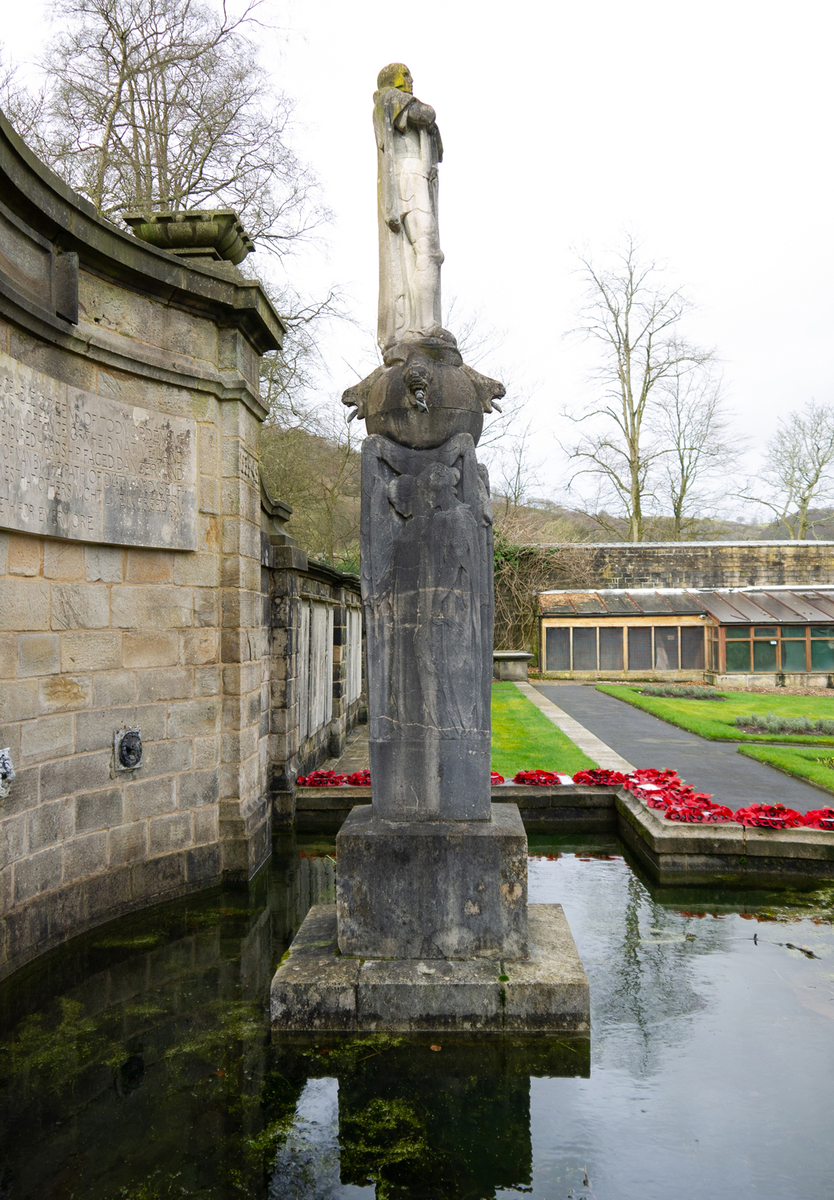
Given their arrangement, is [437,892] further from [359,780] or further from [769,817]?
[359,780]

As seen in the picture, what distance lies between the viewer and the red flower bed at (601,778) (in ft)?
23.3

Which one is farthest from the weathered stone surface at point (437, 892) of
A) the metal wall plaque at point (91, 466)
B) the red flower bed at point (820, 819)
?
the red flower bed at point (820, 819)

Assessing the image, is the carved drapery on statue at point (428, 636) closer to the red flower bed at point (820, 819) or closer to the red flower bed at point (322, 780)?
the red flower bed at point (820, 819)

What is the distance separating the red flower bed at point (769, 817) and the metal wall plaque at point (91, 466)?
446cm

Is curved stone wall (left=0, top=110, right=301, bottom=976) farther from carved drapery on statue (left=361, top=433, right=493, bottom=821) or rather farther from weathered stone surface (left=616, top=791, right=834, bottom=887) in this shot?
weathered stone surface (left=616, top=791, right=834, bottom=887)

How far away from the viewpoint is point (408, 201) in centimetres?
537

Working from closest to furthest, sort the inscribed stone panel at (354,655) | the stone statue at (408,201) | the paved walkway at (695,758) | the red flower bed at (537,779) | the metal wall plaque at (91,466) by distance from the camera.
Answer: the metal wall plaque at (91,466) → the stone statue at (408,201) → the red flower bed at (537,779) → the paved walkway at (695,758) → the inscribed stone panel at (354,655)

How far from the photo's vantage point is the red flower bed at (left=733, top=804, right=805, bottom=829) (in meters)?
5.62

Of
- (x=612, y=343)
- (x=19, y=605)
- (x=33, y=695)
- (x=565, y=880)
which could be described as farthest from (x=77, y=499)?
(x=612, y=343)

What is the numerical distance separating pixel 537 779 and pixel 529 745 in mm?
2945

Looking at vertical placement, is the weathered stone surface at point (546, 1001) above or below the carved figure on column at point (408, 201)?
below

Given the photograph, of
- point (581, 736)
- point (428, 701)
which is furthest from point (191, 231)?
point (581, 736)

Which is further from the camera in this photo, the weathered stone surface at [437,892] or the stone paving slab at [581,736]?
the stone paving slab at [581,736]

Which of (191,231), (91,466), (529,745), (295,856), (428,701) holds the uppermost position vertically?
(191,231)
